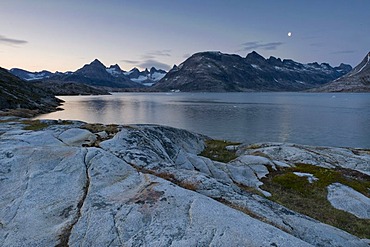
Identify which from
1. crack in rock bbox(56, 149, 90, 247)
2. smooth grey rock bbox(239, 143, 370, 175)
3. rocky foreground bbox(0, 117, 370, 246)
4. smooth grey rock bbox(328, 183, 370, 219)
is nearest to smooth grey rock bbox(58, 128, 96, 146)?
rocky foreground bbox(0, 117, 370, 246)

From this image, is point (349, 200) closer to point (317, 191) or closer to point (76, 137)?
point (317, 191)

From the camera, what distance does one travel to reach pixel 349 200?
22.4 m

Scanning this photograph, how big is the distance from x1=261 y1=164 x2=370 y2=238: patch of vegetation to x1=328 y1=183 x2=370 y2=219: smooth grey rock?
1.81ft

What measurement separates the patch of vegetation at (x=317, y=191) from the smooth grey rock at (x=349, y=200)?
55cm

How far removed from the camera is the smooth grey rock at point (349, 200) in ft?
68.6

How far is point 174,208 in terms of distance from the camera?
1147 cm

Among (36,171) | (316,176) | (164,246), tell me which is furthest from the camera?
(316,176)

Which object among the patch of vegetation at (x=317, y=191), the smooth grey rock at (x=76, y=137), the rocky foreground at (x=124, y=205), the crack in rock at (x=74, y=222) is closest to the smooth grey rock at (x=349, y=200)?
the rocky foreground at (x=124, y=205)

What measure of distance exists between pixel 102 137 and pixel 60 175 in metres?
7.66

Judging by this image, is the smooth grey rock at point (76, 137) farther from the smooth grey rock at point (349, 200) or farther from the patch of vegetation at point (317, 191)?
the smooth grey rock at point (349, 200)

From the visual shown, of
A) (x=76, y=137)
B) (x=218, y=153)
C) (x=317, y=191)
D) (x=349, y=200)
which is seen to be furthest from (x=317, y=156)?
(x=76, y=137)

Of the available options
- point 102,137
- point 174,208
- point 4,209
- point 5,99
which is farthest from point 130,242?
point 5,99

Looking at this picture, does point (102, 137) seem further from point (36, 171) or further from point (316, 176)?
point (316, 176)

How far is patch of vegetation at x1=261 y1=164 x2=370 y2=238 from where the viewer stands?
19156 mm
